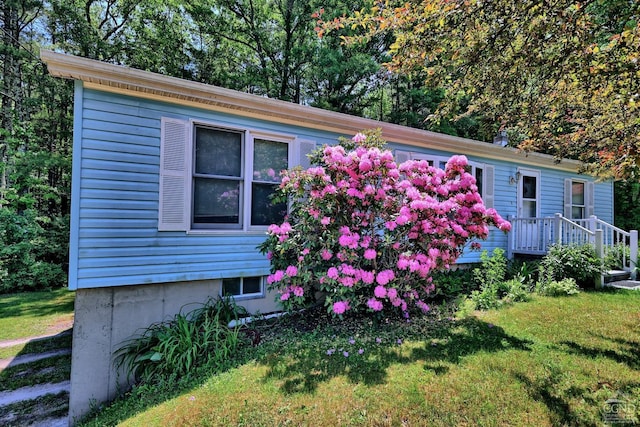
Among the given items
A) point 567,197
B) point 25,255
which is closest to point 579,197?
point 567,197

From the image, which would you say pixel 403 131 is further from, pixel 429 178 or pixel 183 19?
pixel 183 19

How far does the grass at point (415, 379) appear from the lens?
94.0 inches

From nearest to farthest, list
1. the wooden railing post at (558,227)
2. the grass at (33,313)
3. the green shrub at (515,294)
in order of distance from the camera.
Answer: the green shrub at (515,294)
the grass at (33,313)
the wooden railing post at (558,227)

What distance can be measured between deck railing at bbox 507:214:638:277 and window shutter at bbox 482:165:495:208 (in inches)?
34.7

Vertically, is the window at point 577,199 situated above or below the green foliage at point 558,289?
above

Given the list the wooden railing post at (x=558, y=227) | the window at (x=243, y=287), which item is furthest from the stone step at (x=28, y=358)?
the wooden railing post at (x=558, y=227)

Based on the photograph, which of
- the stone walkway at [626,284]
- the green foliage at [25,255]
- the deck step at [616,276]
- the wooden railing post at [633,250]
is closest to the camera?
the stone walkway at [626,284]

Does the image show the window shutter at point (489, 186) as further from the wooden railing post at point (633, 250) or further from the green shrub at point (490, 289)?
the wooden railing post at point (633, 250)

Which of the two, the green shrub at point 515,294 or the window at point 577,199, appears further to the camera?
the window at point 577,199

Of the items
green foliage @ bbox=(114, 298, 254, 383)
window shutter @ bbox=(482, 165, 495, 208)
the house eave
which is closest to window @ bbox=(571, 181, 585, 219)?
window shutter @ bbox=(482, 165, 495, 208)

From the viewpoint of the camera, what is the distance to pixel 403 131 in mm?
6145

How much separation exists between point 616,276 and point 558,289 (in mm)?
1928

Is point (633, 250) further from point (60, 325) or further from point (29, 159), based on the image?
point (29, 159)

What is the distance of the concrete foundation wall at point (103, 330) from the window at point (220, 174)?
981 mm
